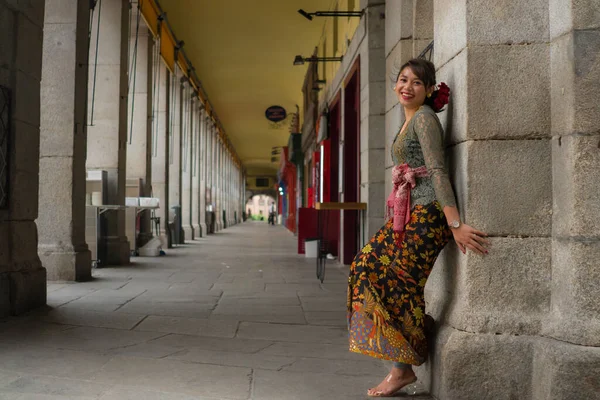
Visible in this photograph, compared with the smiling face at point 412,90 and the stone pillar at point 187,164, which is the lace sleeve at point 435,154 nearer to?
the smiling face at point 412,90

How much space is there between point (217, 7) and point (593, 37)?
34.6 ft

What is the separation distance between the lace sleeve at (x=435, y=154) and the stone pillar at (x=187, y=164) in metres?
14.8

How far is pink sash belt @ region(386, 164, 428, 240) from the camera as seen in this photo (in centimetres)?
272

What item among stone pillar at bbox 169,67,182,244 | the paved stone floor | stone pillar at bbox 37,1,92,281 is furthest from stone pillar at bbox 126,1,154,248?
the paved stone floor

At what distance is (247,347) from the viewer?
365 cm

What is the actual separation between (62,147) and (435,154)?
5.13m

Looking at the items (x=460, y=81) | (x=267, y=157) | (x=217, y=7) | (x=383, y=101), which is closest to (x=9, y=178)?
(x=460, y=81)

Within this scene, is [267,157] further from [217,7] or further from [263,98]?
[217,7]

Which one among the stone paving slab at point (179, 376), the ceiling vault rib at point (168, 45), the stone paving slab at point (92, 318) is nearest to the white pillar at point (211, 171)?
the ceiling vault rib at point (168, 45)

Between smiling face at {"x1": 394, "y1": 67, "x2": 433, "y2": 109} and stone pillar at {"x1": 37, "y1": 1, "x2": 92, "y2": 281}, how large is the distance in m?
4.79

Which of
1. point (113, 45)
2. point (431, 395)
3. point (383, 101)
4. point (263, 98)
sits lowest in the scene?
point (431, 395)

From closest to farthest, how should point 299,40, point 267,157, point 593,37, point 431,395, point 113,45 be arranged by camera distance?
point 593,37, point 431,395, point 113,45, point 299,40, point 267,157

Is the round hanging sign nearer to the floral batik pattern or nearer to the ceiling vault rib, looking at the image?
the ceiling vault rib

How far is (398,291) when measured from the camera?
269cm
